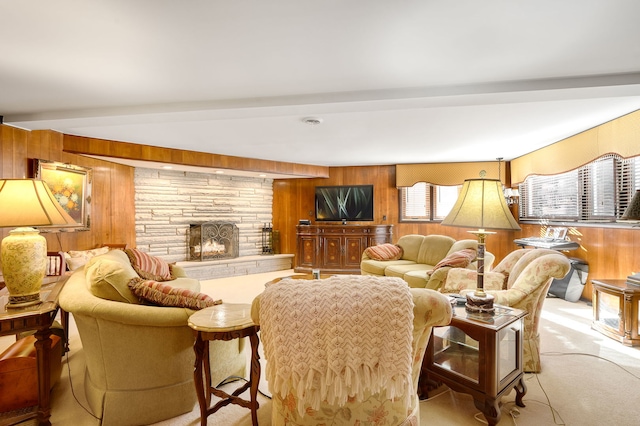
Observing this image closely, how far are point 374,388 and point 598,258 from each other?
Result: 432cm

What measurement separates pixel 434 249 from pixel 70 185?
5046 mm

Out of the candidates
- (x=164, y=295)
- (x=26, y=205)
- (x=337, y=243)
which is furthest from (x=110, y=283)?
(x=337, y=243)

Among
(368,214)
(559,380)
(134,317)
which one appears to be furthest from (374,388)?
(368,214)

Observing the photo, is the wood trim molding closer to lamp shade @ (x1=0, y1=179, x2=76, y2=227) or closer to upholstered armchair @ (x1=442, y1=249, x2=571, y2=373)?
lamp shade @ (x1=0, y1=179, x2=76, y2=227)

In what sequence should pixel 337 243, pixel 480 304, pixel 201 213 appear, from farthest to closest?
pixel 337 243 → pixel 201 213 → pixel 480 304

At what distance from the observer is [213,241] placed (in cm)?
610

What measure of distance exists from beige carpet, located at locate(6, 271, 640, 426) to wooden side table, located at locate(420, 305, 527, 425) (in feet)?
0.48

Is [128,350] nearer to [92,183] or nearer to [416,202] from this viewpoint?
[92,183]

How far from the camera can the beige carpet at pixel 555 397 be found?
1828 mm

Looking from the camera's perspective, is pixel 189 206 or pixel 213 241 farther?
pixel 213 241

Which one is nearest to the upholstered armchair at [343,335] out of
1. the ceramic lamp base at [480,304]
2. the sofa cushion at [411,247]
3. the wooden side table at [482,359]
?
the wooden side table at [482,359]

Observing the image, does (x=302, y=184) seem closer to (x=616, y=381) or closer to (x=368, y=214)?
(x=368, y=214)

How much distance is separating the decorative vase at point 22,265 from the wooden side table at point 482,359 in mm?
2458

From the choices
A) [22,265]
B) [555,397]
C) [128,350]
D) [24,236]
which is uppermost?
[24,236]
